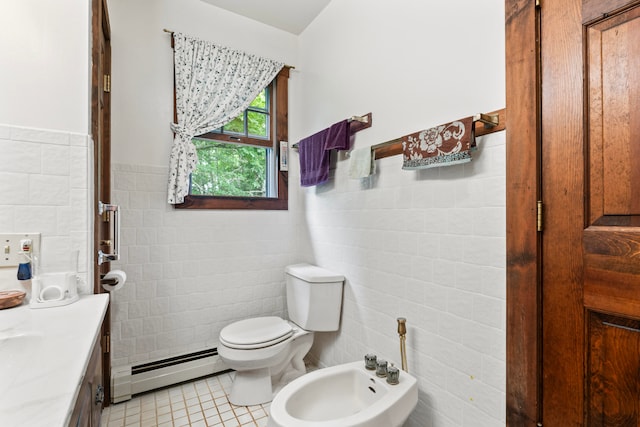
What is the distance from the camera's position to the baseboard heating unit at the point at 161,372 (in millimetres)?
1926

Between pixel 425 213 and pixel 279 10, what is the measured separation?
75.1 inches

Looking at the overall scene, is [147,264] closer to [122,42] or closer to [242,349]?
[242,349]

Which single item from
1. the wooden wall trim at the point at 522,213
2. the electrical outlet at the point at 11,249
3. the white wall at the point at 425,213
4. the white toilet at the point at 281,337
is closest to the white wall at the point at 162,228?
the white toilet at the point at 281,337

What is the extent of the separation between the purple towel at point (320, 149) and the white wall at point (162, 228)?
53 cm

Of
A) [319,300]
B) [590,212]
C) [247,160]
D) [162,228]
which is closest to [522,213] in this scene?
[590,212]

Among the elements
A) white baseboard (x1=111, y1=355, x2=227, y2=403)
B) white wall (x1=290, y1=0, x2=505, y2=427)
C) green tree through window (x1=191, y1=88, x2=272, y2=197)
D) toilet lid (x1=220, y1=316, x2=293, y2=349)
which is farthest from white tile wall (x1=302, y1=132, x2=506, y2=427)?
white baseboard (x1=111, y1=355, x2=227, y2=403)

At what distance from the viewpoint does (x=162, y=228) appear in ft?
6.92

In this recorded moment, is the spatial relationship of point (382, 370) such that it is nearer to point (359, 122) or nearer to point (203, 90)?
point (359, 122)

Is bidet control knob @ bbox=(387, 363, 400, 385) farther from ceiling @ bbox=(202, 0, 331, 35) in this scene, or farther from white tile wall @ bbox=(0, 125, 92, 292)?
ceiling @ bbox=(202, 0, 331, 35)

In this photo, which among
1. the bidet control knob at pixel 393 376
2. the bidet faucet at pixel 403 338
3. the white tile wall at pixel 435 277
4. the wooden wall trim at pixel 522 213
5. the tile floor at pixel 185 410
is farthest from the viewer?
the tile floor at pixel 185 410

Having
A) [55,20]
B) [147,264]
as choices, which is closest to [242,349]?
[147,264]

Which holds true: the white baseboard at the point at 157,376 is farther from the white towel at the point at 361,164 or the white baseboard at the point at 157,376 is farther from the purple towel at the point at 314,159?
the white towel at the point at 361,164

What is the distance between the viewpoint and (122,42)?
1996mm

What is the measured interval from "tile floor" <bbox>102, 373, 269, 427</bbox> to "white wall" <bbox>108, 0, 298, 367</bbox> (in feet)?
0.81
